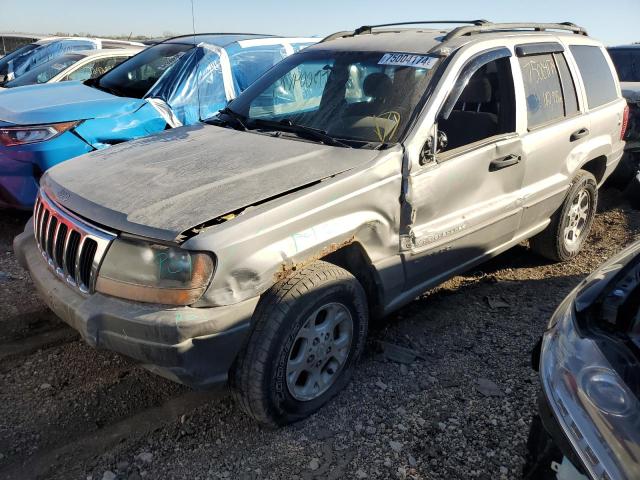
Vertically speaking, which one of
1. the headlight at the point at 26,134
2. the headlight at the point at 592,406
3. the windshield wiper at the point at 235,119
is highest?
the windshield wiper at the point at 235,119

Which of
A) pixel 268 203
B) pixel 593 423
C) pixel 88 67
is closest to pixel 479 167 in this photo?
pixel 268 203

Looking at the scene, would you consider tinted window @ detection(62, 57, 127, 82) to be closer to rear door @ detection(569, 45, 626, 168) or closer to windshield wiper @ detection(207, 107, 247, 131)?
windshield wiper @ detection(207, 107, 247, 131)

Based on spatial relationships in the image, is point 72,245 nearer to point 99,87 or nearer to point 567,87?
point 567,87

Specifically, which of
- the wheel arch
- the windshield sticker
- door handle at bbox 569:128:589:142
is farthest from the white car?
the wheel arch

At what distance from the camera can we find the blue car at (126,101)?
15.2 feet

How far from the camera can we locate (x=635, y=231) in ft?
18.5

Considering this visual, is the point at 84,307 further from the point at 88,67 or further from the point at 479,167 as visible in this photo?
the point at 88,67

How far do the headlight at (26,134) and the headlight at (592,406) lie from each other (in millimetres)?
4294

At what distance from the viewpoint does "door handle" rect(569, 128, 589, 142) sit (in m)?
4.16

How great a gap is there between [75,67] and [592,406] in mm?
8414

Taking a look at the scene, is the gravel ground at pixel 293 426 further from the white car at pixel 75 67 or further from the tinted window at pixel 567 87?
the white car at pixel 75 67

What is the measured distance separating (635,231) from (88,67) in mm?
7531

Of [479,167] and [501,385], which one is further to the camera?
[479,167]

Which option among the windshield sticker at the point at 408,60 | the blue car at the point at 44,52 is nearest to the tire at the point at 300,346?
the windshield sticker at the point at 408,60
